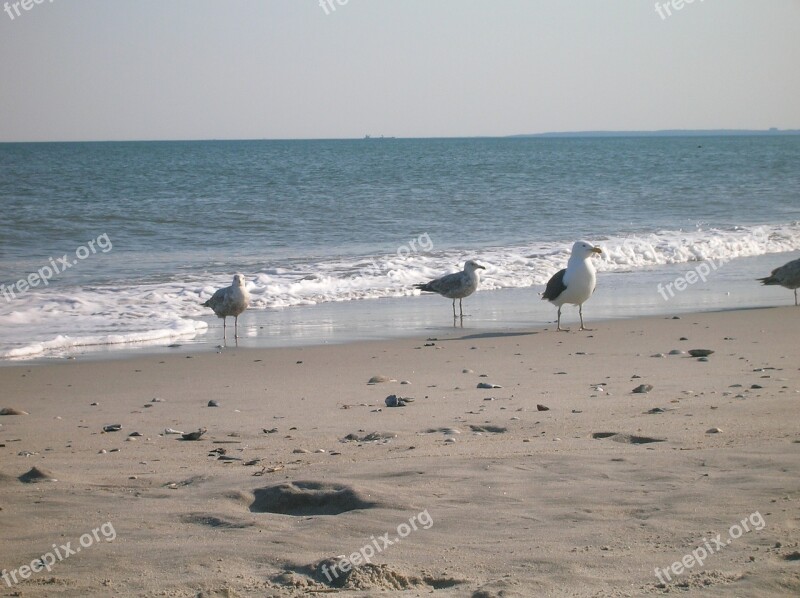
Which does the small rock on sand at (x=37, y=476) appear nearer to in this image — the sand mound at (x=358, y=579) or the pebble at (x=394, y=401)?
the sand mound at (x=358, y=579)

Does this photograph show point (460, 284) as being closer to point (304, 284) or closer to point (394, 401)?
point (304, 284)

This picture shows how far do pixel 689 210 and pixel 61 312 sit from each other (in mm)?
21377

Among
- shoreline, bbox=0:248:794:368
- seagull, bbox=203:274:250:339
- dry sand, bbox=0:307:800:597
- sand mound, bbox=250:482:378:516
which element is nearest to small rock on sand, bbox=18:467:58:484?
dry sand, bbox=0:307:800:597

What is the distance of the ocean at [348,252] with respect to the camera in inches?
493

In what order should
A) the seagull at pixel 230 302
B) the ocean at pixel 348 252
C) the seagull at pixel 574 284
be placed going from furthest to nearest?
the ocean at pixel 348 252, the seagull at pixel 230 302, the seagull at pixel 574 284

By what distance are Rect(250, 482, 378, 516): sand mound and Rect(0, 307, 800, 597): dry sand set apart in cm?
1

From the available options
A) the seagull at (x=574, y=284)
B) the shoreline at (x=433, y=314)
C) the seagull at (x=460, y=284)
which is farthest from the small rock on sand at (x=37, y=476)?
the seagull at (x=460, y=284)

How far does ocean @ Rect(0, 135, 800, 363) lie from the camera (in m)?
12.5

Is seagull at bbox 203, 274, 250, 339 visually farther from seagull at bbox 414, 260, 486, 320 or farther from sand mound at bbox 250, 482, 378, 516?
sand mound at bbox 250, 482, 378, 516

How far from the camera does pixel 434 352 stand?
9891 millimetres

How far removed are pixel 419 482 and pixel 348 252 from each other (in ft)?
50.5

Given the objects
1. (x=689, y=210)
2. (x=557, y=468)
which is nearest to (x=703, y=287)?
(x=557, y=468)

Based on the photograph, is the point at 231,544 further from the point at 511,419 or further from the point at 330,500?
the point at 511,419

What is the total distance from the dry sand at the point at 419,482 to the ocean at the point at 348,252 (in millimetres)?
3771
